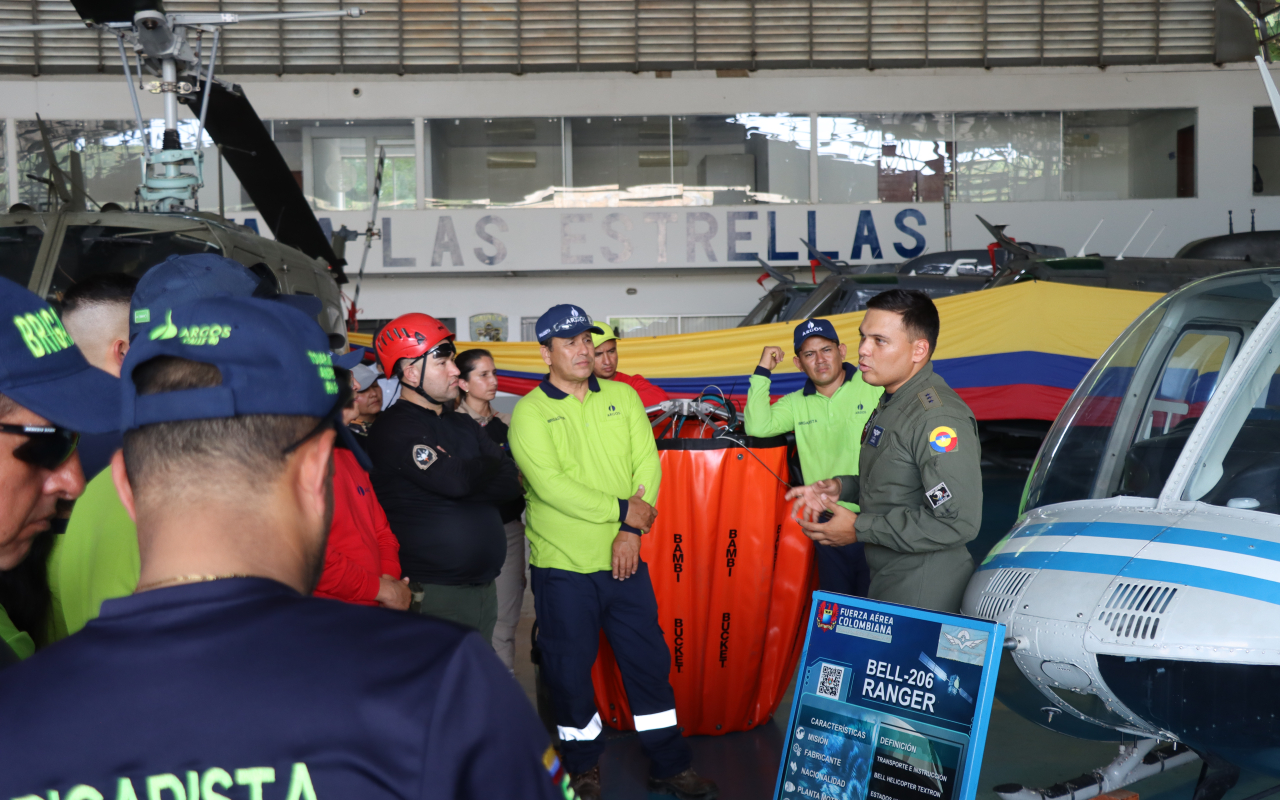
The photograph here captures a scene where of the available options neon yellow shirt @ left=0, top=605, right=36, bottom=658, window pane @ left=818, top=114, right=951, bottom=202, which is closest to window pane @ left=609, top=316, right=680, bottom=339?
window pane @ left=818, top=114, right=951, bottom=202

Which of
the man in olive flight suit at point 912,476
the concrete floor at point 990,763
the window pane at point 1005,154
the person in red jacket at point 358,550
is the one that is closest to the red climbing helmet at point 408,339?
the person in red jacket at point 358,550

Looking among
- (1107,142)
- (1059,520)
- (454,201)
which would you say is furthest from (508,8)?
(1059,520)

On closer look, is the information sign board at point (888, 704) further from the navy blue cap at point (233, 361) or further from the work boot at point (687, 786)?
the navy blue cap at point (233, 361)

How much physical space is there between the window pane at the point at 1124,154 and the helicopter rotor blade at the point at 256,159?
536 inches

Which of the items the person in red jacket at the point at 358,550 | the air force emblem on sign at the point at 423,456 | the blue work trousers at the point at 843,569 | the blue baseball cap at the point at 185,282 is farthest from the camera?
the blue work trousers at the point at 843,569

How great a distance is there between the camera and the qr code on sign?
2.80 metres

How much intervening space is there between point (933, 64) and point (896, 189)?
215 cm

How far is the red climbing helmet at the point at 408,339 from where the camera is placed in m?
3.55

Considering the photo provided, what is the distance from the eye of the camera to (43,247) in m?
5.42

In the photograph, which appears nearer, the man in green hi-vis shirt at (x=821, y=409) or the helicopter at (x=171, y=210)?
the man in green hi-vis shirt at (x=821, y=409)

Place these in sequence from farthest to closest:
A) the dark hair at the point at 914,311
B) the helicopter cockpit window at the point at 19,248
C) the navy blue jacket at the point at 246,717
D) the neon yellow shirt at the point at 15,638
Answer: the helicopter cockpit window at the point at 19,248
the dark hair at the point at 914,311
the neon yellow shirt at the point at 15,638
the navy blue jacket at the point at 246,717

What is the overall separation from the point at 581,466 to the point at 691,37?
45.8 ft

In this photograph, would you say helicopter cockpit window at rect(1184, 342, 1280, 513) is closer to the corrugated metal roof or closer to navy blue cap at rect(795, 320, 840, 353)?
navy blue cap at rect(795, 320, 840, 353)

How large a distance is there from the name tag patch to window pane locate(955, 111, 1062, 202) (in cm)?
1486
